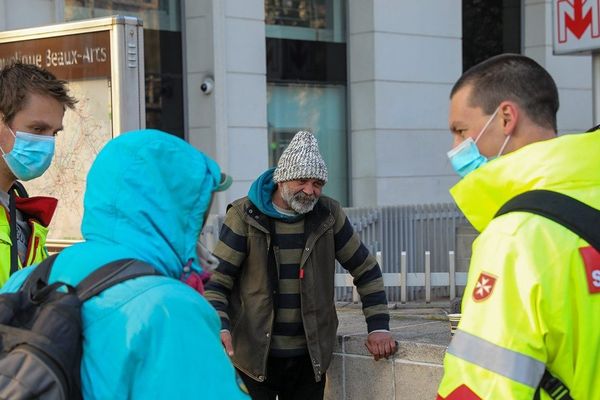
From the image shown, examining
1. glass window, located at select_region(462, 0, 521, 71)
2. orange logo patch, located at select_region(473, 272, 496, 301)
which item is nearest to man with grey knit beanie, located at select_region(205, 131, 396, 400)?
orange logo patch, located at select_region(473, 272, 496, 301)

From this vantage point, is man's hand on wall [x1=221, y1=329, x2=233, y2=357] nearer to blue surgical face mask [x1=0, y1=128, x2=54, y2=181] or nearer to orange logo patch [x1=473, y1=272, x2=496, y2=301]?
blue surgical face mask [x1=0, y1=128, x2=54, y2=181]

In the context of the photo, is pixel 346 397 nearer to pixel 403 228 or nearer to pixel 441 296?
pixel 441 296

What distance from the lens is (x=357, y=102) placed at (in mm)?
12352

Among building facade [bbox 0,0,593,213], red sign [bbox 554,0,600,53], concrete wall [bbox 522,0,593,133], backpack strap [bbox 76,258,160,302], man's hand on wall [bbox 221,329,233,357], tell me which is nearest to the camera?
backpack strap [bbox 76,258,160,302]

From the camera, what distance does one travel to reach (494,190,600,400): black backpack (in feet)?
7.38

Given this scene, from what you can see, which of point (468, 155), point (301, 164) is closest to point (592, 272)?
point (468, 155)

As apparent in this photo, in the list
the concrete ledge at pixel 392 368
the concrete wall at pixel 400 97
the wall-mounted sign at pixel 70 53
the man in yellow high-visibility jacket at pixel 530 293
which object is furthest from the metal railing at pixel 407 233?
the man in yellow high-visibility jacket at pixel 530 293

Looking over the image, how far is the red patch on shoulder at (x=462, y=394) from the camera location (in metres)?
2.27

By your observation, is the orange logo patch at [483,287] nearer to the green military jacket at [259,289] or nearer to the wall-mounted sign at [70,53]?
the green military jacket at [259,289]

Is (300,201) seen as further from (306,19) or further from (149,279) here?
(306,19)

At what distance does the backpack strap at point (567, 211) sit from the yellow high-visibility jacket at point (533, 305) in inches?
0.6

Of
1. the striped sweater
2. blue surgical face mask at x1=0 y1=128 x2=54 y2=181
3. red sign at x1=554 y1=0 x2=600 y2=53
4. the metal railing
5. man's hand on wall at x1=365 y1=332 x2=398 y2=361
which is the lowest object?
the metal railing

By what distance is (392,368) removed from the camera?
457 centimetres

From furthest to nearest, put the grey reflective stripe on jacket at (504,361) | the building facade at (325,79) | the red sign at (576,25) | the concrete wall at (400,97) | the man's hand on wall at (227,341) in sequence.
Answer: the concrete wall at (400,97) < the building facade at (325,79) < the red sign at (576,25) < the man's hand on wall at (227,341) < the grey reflective stripe on jacket at (504,361)
